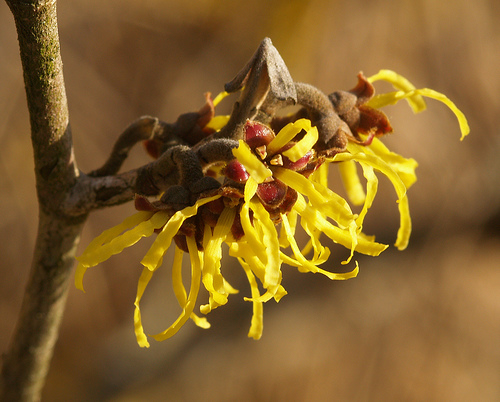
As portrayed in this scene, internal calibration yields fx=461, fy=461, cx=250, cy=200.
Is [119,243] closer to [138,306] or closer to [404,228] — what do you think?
[138,306]

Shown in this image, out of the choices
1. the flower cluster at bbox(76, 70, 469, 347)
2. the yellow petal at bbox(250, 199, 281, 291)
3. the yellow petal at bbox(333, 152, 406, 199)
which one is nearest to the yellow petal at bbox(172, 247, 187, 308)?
the flower cluster at bbox(76, 70, 469, 347)

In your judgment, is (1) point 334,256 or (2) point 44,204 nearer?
(2) point 44,204

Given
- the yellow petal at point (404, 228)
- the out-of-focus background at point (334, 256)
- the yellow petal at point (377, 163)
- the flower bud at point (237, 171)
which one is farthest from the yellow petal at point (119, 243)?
the out-of-focus background at point (334, 256)

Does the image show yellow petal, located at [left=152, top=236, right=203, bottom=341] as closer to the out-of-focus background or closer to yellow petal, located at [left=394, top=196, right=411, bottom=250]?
yellow petal, located at [left=394, top=196, right=411, bottom=250]

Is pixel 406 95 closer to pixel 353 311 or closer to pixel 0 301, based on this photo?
pixel 0 301

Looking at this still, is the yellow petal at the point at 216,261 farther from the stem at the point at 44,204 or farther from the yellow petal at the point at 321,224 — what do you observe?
the stem at the point at 44,204

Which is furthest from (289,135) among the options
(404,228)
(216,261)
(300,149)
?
(404,228)
